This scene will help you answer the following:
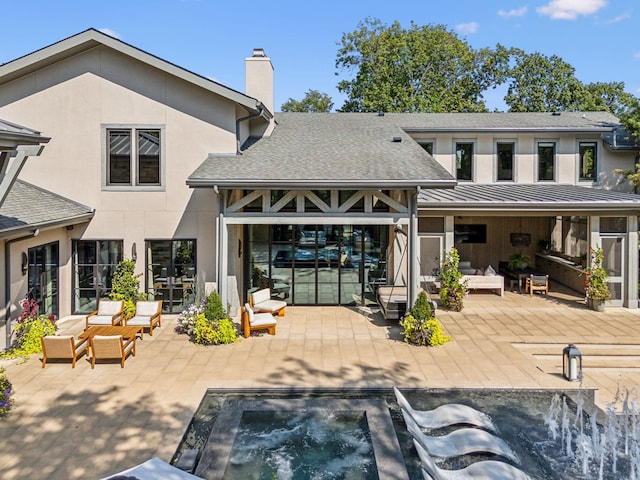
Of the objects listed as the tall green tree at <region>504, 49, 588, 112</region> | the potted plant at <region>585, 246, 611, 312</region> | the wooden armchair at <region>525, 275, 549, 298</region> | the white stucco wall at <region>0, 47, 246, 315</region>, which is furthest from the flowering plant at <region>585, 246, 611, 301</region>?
the tall green tree at <region>504, 49, 588, 112</region>

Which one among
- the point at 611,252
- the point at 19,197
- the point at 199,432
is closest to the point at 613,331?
the point at 611,252

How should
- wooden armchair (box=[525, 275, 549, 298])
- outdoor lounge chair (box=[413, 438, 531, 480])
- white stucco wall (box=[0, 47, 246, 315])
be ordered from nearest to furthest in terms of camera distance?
1. outdoor lounge chair (box=[413, 438, 531, 480])
2. white stucco wall (box=[0, 47, 246, 315])
3. wooden armchair (box=[525, 275, 549, 298])

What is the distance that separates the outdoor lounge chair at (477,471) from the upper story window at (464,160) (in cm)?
1390

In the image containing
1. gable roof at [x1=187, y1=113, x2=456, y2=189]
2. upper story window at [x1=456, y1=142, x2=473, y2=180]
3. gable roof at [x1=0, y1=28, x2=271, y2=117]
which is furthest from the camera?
upper story window at [x1=456, y1=142, x2=473, y2=180]

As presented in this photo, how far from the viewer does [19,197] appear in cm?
1263

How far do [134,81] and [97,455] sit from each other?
1078cm

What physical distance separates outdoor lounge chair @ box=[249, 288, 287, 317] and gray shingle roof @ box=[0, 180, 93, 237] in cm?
517

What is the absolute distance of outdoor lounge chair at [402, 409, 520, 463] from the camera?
6.56m

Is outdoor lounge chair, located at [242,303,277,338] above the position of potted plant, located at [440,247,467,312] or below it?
below

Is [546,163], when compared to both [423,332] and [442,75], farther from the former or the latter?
[442,75]

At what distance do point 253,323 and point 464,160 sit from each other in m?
11.0

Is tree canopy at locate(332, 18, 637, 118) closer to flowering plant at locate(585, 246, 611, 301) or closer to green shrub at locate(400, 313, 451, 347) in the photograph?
flowering plant at locate(585, 246, 611, 301)

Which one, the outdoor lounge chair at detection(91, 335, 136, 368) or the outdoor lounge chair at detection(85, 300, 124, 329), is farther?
the outdoor lounge chair at detection(85, 300, 124, 329)

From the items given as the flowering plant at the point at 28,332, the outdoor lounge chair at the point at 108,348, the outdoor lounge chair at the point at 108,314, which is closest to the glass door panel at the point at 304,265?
the outdoor lounge chair at the point at 108,314
